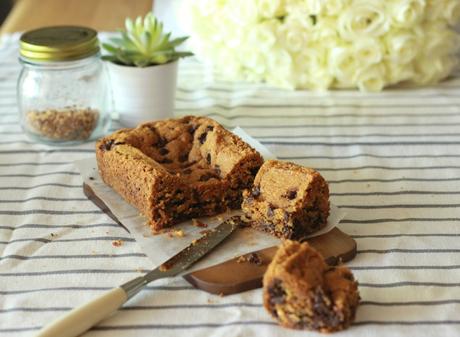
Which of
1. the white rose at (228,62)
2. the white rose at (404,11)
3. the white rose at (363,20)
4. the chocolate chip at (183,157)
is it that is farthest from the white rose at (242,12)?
the chocolate chip at (183,157)

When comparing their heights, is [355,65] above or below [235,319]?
above

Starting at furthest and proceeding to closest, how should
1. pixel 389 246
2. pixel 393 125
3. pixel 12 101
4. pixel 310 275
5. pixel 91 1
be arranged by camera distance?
pixel 91 1
pixel 12 101
pixel 393 125
pixel 389 246
pixel 310 275

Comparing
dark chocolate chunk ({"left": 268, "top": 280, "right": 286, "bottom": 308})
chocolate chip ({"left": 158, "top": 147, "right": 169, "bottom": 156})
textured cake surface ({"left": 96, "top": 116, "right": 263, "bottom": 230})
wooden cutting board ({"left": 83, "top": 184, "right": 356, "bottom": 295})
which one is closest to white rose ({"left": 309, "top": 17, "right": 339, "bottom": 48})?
textured cake surface ({"left": 96, "top": 116, "right": 263, "bottom": 230})

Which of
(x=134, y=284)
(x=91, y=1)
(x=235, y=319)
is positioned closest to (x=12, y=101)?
(x=91, y=1)

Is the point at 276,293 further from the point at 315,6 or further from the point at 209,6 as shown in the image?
the point at 209,6

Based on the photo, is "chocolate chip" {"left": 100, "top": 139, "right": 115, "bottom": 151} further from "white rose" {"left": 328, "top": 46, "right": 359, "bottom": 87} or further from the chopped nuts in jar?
"white rose" {"left": 328, "top": 46, "right": 359, "bottom": 87}

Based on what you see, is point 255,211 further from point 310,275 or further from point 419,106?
point 419,106
